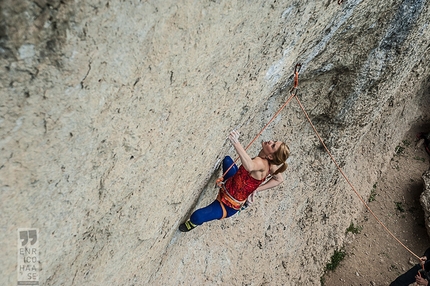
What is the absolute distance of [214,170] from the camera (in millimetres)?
3766

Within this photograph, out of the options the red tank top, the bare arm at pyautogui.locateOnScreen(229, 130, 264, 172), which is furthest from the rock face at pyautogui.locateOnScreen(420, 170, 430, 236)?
the bare arm at pyautogui.locateOnScreen(229, 130, 264, 172)

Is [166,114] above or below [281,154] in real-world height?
above

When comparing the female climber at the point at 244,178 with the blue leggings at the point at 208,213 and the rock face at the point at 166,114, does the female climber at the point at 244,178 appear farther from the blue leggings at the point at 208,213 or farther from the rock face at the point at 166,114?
the rock face at the point at 166,114

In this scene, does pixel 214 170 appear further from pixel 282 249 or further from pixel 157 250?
pixel 282 249

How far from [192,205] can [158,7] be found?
2.25 metres

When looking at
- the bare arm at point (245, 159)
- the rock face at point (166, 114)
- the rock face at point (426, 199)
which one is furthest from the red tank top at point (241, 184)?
the rock face at point (426, 199)

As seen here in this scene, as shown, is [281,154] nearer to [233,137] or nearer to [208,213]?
[233,137]

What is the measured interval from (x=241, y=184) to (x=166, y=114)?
1.16 metres

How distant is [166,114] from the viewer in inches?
98.1

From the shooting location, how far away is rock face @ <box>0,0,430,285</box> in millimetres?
1733

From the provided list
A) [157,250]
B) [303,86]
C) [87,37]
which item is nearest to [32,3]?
[87,37]

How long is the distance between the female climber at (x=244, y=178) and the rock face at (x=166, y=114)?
188mm

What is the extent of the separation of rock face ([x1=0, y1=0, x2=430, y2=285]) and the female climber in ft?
0.62

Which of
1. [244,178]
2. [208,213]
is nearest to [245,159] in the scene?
[244,178]
